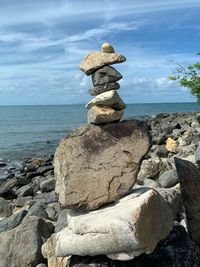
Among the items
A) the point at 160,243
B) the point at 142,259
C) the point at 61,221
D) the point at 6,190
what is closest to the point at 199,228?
the point at 160,243

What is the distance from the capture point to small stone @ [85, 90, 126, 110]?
28.4 ft

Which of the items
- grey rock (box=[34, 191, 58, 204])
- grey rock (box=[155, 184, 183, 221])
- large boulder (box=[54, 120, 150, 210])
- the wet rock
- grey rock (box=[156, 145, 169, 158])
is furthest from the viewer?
grey rock (box=[156, 145, 169, 158])

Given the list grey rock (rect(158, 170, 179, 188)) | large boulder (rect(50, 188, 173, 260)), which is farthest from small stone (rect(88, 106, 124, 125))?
grey rock (rect(158, 170, 179, 188))

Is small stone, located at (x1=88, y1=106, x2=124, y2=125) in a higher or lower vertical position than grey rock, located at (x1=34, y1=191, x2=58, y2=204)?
higher

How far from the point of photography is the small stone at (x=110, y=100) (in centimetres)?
865

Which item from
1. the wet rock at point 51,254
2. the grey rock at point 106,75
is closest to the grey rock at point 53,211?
the wet rock at point 51,254

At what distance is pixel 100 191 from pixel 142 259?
1343 mm

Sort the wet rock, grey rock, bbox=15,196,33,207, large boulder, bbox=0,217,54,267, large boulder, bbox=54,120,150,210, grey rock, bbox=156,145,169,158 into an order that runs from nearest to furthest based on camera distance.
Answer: large boulder, bbox=54,120,150,210, the wet rock, large boulder, bbox=0,217,54,267, grey rock, bbox=15,196,33,207, grey rock, bbox=156,145,169,158

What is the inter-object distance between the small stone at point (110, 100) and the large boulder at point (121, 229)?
1582mm

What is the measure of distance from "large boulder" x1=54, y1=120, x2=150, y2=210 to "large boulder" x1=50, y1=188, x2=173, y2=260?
25 cm

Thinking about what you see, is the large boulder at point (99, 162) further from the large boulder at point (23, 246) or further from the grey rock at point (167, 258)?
the large boulder at point (23, 246)

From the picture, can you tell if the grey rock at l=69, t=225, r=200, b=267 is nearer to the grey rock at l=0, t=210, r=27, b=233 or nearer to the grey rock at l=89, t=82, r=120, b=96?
the grey rock at l=89, t=82, r=120, b=96

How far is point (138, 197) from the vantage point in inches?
328

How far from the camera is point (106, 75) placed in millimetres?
8648
